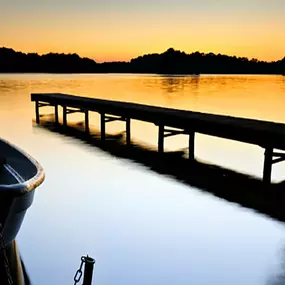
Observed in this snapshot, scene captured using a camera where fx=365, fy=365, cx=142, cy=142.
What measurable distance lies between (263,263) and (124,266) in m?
1.80

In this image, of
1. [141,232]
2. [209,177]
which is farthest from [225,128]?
[141,232]

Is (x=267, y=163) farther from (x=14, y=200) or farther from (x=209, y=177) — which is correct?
(x=14, y=200)

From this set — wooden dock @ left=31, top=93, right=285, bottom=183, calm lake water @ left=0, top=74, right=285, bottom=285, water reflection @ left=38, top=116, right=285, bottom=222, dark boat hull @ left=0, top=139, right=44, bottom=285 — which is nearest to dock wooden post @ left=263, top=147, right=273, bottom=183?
wooden dock @ left=31, top=93, right=285, bottom=183

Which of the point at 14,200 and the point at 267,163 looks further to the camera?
the point at 267,163

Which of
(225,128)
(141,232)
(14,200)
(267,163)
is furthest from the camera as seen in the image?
(225,128)

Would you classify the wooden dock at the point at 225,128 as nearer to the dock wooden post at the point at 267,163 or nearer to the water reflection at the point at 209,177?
the dock wooden post at the point at 267,163

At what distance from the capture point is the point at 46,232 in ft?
18.6

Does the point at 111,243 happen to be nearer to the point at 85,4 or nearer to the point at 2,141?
the point at 2,141

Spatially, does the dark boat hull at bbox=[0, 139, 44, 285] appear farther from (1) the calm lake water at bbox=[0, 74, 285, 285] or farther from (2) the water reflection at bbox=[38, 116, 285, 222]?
(2) the water reflection at bbox=[38, 116, 285, 222]

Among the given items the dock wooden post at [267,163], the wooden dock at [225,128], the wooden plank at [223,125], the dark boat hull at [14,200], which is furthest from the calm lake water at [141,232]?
the wooden plank at [223,125]

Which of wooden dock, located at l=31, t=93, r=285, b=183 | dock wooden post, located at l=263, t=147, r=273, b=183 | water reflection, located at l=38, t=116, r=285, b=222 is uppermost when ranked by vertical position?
wooden dock, located at l=31, t=93, r=285, b=183

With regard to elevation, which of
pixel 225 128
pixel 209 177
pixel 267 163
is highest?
pixel 225 128

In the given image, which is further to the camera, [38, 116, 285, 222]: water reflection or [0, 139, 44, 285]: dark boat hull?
[38, 116, 285, 222]: water reflection

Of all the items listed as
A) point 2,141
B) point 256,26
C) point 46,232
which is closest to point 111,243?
point 46,232
